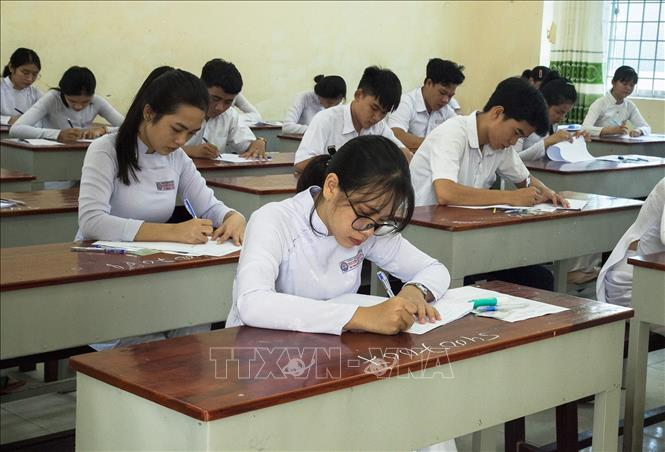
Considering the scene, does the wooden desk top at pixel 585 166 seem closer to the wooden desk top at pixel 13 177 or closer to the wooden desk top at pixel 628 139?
the wooden desk top at pixel 628 139

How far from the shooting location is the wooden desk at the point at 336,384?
1335mm

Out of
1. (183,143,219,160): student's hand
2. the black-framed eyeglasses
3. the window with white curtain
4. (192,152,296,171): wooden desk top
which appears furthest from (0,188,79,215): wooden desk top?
the window with white curtain

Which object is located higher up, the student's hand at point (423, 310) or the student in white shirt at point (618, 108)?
the student in white shirt at point (618, 108)

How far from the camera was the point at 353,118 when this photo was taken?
4.16 meters

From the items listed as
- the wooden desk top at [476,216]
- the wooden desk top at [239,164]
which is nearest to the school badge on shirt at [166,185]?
the wooden desk top at [476,216]

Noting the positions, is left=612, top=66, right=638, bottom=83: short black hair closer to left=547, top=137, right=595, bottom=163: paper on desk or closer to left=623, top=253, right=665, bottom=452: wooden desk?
left=547, top=137, right=595, bottom=163: paper on desk

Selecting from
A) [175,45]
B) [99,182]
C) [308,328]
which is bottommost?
[308,328]

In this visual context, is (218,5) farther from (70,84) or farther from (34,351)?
(34,351)

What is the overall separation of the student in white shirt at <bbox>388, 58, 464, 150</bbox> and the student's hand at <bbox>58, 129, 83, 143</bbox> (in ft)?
5.95

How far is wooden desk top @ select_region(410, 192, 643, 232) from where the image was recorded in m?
2.93

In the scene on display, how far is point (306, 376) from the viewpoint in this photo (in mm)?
1438

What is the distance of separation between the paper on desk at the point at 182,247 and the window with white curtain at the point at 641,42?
284 inches

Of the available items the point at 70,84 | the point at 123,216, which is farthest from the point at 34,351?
the point at 70,84

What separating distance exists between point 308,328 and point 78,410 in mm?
425
